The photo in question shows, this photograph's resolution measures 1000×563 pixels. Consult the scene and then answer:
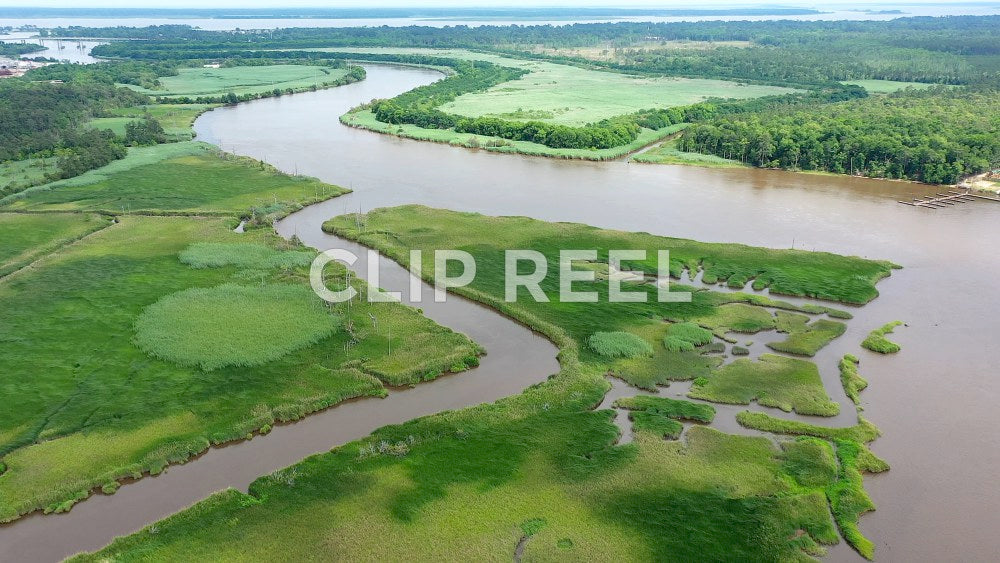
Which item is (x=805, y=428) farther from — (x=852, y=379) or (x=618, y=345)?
(x=618, y=345)

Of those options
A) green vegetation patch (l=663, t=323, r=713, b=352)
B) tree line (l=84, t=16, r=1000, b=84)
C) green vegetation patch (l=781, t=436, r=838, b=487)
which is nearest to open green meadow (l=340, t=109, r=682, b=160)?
green vegetation patch (l=663, t=323, r=713, b=352)

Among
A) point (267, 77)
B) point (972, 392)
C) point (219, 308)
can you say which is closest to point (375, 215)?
point (219, 308)

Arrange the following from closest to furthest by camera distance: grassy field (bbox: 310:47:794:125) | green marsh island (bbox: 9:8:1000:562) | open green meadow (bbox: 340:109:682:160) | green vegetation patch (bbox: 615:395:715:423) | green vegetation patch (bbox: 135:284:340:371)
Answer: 1. green marsh island (bbox: 9:8:1000:562)
2. green vegetation patch (bbox: 615:395:715:423)
3. green vegetation patch (bbox: 135:284:340:371)
4. open green meadow (bbox: 340:109:682:160)
5. grassy field (bbox: 310:47:794:125)

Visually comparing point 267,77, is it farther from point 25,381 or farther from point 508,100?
point 25,381

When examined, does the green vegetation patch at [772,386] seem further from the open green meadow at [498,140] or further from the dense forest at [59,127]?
the dense forest at [59,127]

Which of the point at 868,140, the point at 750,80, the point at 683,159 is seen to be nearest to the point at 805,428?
the point at 683,159

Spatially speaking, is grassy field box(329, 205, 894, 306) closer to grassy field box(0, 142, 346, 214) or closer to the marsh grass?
grassy field box(0, 142, 346, 214)

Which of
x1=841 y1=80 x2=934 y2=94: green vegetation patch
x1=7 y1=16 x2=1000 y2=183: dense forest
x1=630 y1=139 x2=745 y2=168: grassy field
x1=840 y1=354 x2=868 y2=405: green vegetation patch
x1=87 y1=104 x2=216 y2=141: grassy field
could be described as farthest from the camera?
x1=841 y1=80 x2=934 y2=94: green vegetation patch
